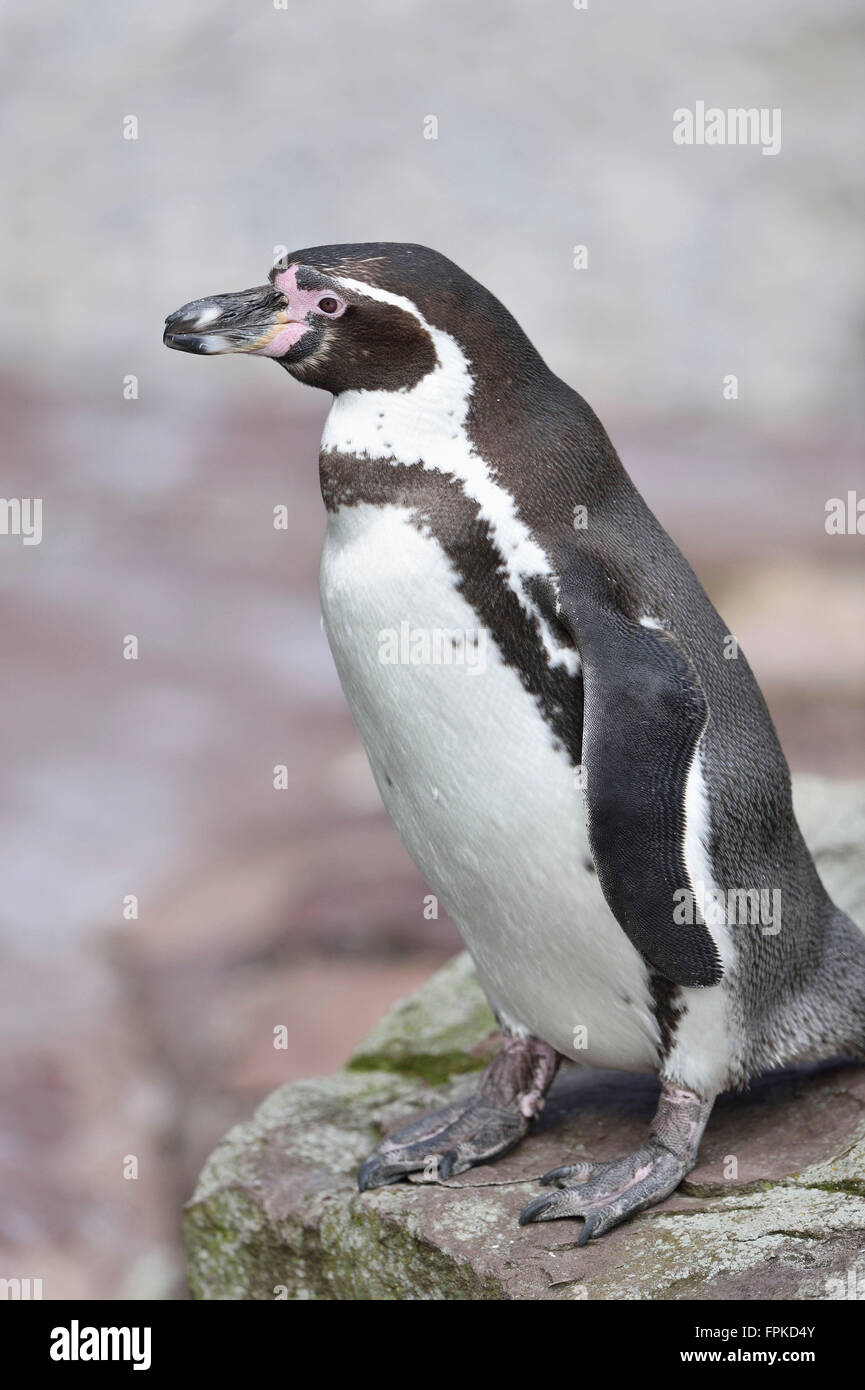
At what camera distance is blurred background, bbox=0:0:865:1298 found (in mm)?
3979

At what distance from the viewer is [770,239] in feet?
25.0

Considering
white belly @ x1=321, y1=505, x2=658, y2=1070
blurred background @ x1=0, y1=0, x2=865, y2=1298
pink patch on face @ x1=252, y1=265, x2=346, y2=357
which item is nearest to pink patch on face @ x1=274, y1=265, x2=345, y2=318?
pink patch on face @ x1=252, y1=265, x2=346, y2=357

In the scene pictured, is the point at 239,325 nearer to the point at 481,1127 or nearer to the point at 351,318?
the point at 351,318

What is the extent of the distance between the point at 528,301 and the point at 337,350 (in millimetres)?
5494

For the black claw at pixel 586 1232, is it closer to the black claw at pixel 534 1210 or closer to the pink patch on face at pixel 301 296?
the black claw at pixel 534 1210

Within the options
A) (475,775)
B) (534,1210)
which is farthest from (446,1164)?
(475,775)

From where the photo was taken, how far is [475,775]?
193 centimetres

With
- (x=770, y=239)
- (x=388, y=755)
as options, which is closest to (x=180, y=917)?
(x=388, y=755)

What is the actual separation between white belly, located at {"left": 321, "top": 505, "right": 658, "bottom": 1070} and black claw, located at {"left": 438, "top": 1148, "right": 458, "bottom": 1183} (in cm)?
26

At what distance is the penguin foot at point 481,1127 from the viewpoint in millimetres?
2188

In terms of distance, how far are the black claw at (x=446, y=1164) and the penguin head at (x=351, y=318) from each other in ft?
3.40

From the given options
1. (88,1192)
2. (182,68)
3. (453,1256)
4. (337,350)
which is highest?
(182,68)

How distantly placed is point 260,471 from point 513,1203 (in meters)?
4.94
